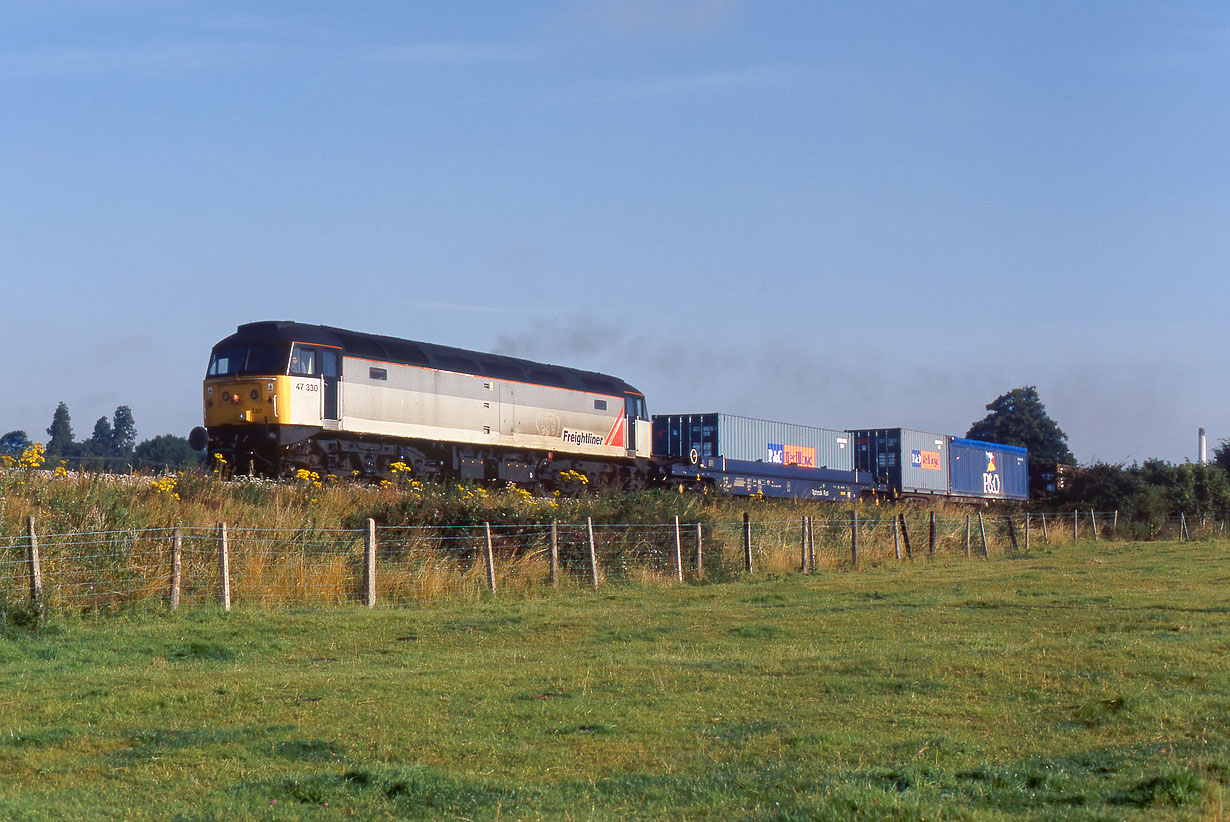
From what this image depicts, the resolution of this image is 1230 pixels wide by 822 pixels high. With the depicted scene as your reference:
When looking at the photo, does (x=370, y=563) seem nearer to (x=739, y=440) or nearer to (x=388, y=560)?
(x=388, y=560)

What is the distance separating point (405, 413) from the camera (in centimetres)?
3272

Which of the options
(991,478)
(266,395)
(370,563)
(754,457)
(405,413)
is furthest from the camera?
(991,478)

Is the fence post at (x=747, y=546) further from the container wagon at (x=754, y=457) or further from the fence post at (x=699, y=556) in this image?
the container wagon at (x=754, y=457)

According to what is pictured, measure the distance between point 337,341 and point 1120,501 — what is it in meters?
37.5

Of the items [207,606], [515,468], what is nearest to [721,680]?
[207,606]

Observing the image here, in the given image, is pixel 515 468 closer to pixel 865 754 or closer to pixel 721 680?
pixel 721 680

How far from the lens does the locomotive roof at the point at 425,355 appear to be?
30.4m

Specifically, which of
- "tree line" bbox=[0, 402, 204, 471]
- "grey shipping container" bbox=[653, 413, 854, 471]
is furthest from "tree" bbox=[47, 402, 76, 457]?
"grey shipping container" bbox=[653, 413, 854, 471]

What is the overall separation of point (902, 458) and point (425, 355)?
22.6 meters

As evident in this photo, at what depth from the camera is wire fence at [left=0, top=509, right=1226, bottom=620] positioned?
57.2ft

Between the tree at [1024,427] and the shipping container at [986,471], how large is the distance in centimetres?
4825

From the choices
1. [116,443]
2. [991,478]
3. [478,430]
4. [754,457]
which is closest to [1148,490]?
[991,478]

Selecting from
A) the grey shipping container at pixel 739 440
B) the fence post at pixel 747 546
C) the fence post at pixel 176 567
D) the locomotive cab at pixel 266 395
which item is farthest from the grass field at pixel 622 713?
the grey shipping container at pixel 739 440

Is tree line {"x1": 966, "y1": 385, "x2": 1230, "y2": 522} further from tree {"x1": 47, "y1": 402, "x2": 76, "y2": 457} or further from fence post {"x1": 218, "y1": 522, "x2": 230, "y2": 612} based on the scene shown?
tree {"x1": 47, "y1": 402, "x2": 76, "y2": 457}
